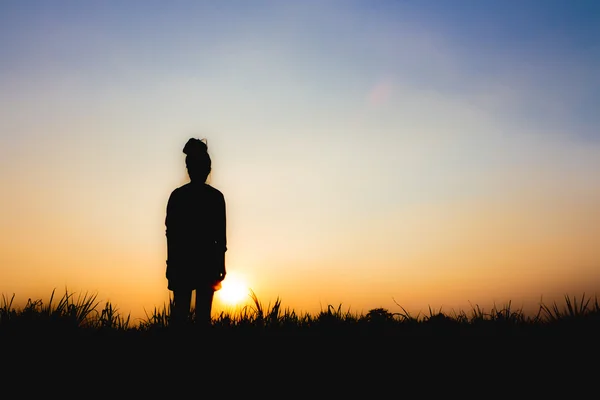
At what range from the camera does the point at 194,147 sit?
592 cm

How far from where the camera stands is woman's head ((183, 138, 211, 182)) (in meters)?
5.93

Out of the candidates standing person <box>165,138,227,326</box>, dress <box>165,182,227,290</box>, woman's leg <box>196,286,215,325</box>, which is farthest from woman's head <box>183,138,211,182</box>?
woman's leg <box>196,286,215,325</box>

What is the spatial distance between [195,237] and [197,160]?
949mm

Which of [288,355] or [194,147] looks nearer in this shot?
[288,355]

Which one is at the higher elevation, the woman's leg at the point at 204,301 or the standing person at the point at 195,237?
the standing person at the point at 195,237

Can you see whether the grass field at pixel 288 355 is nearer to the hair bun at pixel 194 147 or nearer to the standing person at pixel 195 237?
the standing person at pixel 195 237

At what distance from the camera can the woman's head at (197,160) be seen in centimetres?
593

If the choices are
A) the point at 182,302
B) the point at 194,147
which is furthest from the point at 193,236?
the point at 194,147

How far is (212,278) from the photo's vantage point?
5.98 m

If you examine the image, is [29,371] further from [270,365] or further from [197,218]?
[197,218]

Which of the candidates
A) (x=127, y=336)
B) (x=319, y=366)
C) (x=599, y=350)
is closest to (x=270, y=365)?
(x=319, y=366)

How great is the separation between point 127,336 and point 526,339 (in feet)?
12.3

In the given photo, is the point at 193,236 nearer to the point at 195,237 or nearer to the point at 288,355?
the point at 195,237

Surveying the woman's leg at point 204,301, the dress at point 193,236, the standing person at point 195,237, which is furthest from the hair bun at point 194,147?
the woman's leg at point 204,301
